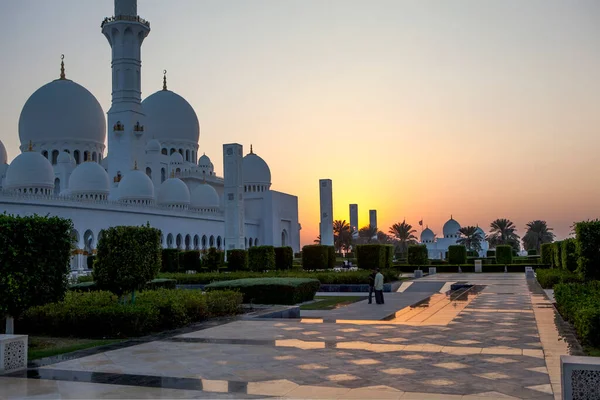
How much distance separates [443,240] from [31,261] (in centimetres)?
7698

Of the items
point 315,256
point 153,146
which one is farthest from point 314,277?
point 153,146

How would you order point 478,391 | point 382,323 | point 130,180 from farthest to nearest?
point 130,180
point 382,323
point 478,391

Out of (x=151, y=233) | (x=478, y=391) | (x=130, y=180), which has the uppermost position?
(x=130, y=180)

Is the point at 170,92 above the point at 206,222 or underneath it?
above

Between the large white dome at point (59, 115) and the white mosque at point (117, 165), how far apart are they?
0.26 ft

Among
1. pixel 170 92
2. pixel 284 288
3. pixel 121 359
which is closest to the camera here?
pixel 121 359

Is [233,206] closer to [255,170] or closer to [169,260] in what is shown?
[255,170]

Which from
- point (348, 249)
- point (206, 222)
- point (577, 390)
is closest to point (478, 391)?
point (577, 390)

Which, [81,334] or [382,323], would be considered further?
[382,323]

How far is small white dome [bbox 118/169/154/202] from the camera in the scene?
1929 inches

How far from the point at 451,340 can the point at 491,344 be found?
2.28 feet

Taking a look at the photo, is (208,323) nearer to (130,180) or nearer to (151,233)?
(151,233)

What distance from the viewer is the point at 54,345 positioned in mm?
10453

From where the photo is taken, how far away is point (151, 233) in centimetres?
1327
